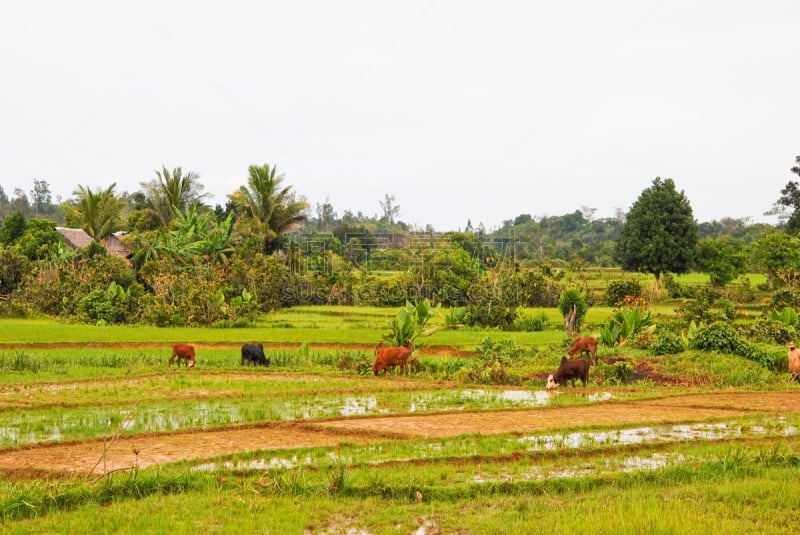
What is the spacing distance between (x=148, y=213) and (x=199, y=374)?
87.8ft

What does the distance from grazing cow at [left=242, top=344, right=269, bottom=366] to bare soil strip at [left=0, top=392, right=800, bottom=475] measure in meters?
6.35

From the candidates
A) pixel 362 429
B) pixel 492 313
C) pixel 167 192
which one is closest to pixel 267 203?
pixel 167 192

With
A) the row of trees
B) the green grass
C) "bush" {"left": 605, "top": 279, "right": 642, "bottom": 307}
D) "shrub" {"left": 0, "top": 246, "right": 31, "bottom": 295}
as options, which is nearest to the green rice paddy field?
the green grass

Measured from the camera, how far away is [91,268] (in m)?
28.9

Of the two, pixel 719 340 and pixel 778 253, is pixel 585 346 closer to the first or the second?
pixel 719 340

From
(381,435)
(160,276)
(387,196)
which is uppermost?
(387,196)

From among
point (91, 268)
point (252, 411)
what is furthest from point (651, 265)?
point (252, 411)

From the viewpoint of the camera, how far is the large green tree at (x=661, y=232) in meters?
36.4

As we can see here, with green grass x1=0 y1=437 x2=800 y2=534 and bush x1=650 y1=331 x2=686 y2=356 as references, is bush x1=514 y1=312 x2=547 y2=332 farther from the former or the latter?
green grass x1=0 y1=437 x2=800 y2=534

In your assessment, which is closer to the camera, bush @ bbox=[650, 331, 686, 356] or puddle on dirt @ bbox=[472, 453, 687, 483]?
puddle on dirt @ bbox=[472, 453, 687, 483]

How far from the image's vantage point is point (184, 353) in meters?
16.6

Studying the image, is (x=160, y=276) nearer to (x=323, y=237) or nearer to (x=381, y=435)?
(x=381, y=435)

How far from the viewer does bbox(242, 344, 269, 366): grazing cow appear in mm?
16938

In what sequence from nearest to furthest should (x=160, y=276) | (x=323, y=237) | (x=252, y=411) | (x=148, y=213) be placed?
(x=252, y=411) < (x=160, y=276) < (x=148, y=213) < (x=323, y=237)
